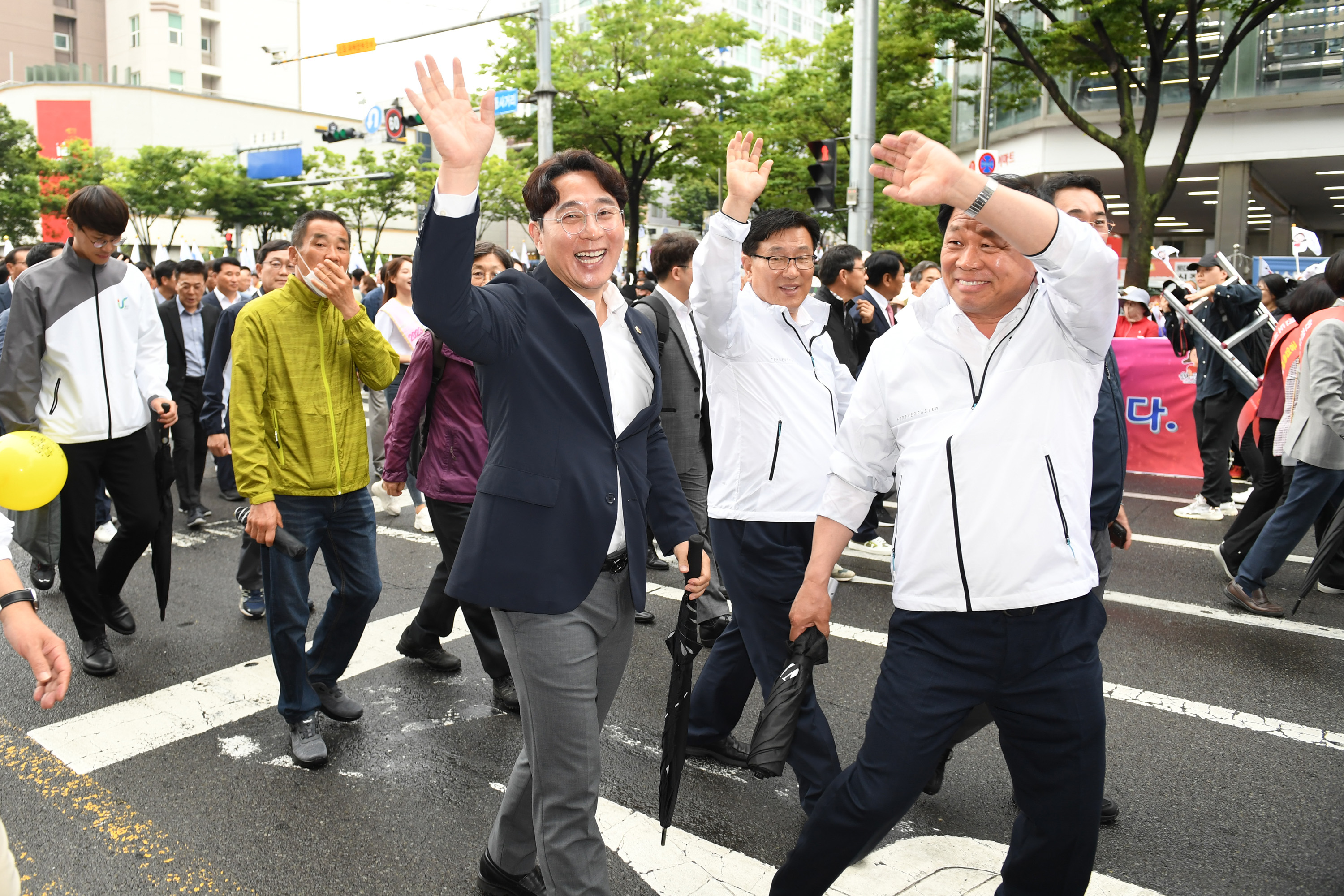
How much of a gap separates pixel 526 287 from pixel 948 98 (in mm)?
32195

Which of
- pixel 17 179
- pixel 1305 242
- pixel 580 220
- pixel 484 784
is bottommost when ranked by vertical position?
pixel 484 784

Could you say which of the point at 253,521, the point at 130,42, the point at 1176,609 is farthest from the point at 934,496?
the point at 130,42

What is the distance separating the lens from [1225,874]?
320 cm

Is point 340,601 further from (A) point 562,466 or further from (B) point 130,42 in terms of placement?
(B) point 130,42

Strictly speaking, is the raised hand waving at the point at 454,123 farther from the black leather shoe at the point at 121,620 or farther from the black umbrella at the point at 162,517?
the black leather shoe at the point at 121,620

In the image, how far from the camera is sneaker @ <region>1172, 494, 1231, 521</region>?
8.45 metres

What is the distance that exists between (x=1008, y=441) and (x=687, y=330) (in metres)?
3.30

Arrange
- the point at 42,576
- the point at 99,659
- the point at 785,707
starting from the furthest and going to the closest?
the point at 42,576, the point at 99,659, the point at 785,707

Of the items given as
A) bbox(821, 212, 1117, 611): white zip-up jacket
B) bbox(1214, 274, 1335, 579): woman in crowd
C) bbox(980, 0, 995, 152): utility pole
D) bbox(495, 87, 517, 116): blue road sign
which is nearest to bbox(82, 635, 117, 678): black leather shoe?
bbox(821, 212, 1117, 611): white zip-up jacket

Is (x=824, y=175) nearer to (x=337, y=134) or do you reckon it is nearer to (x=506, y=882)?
(x=506, y=882)

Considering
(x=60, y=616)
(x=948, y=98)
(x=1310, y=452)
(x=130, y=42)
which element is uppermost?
(x=130, y=42)

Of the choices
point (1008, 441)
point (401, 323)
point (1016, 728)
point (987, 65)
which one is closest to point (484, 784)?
point (1016, 728)

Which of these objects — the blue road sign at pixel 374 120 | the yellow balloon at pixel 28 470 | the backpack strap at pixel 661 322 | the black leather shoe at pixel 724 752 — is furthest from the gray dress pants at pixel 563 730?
the blue road sign at pixel 374 120

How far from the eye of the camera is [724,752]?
13.2ft
